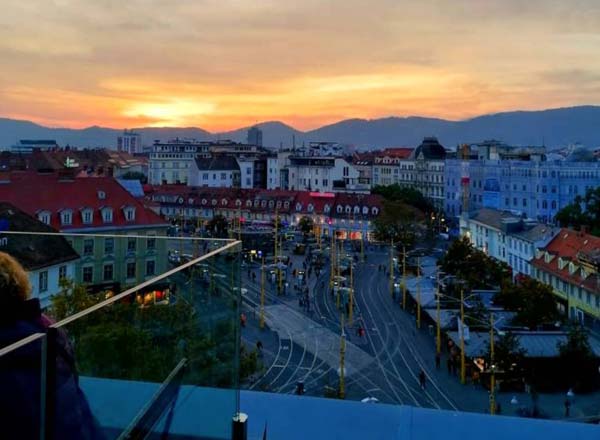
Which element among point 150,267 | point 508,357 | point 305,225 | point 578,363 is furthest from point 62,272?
point 305,225

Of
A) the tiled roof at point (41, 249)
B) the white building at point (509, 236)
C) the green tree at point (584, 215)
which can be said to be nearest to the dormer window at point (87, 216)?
the tiled roof at point (41, 249)

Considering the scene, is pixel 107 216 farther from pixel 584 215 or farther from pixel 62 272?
pixel 584 215

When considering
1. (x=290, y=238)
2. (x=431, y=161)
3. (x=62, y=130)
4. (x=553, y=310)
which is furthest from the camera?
(x=62, y=130)

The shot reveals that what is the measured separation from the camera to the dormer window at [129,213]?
11534 millimetres

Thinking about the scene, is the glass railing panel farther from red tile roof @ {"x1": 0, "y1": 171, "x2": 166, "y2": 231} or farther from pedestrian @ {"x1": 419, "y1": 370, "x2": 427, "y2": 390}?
pedestrian @ {"x1": 419, "y1": 370, "x2": 427, "y2": 390}

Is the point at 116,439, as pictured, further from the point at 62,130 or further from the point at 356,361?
the point at 62,130

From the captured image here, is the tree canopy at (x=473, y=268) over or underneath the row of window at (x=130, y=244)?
underneath

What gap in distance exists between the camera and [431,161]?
48.2 m

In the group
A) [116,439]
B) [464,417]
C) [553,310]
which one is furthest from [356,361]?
[116,439]

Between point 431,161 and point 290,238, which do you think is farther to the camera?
point 431,161

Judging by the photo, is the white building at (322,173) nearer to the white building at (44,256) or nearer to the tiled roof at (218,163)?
the tiled roof at (218,163)

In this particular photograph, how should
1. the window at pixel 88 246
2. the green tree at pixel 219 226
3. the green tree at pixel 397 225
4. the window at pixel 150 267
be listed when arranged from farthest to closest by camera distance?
1. the green tree at pixel 219 226
2. the green tree at pixel 397 225
3. the window at pixel 88 246
4. the window at pixel 150 267

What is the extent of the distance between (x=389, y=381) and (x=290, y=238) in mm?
22212

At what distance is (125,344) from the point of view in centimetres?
119
